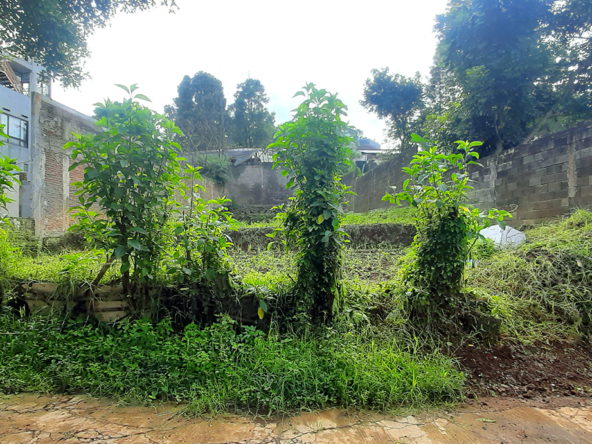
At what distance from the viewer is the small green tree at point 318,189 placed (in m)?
2.60

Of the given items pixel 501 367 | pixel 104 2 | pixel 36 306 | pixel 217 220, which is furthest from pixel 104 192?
pixel 104 2

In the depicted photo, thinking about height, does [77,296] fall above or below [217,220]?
below

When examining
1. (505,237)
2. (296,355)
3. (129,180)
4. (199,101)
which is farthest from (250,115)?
(296,355)

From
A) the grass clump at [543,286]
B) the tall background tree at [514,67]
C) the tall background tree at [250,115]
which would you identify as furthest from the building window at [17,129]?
the grass clump at [543,286]

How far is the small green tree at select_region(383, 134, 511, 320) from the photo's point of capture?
8.52ft

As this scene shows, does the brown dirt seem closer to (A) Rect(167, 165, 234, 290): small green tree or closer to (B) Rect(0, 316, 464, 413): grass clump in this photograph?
(B) Rect(0, 316, 464, 413): grass clump

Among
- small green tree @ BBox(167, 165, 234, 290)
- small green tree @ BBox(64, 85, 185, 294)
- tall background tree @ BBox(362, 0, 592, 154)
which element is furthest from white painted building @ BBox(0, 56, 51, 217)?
tall background tree @ BBox(362, 0, 592, 154)

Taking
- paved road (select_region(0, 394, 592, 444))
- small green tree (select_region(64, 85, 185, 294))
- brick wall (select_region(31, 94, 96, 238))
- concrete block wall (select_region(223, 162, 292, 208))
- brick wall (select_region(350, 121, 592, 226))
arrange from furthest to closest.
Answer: concrete block wall (select_region(223, 162, 292, 208)), brick wall (select_region(31, 94, 96, 238)), brick wall (select_region(350, 121, 592, 226)), small green tree (select_region(64, 85, 185, 294)), paved road (select_region(0, 394, 592, 444))

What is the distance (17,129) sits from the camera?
491 inches

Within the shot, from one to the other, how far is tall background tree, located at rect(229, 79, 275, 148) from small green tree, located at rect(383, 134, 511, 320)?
66.3ft

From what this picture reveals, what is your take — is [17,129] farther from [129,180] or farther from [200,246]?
[200,246]

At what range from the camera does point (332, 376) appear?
2.06 meters

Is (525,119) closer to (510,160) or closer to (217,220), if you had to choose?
(510,160)

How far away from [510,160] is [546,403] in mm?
5196
